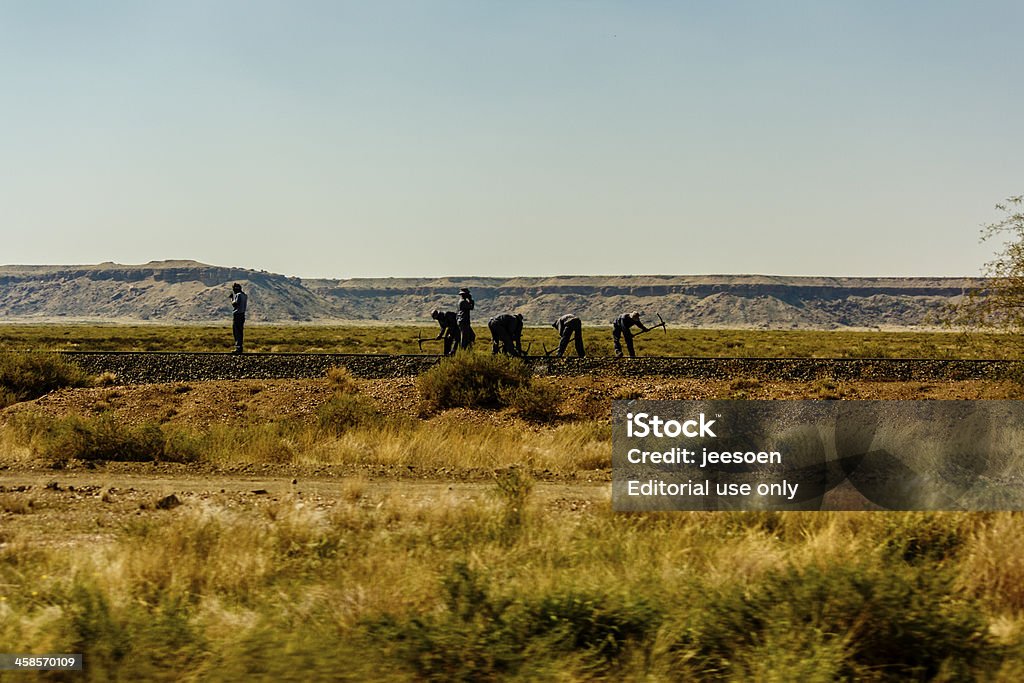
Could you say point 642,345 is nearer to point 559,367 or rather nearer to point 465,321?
point 559,367

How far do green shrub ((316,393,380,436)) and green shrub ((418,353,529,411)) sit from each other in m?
2.05

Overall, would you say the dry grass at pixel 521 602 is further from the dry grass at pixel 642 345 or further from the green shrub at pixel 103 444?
the dry grass at pixel 642 345

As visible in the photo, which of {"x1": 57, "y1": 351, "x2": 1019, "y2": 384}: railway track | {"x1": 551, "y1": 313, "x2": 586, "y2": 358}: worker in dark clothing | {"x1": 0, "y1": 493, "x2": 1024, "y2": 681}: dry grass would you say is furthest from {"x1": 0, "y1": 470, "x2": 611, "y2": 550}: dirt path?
{"x1": 551, "y1": 313, "x2": 586, "y2": 358}: worker in dark clothing

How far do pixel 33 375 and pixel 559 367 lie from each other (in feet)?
45.1

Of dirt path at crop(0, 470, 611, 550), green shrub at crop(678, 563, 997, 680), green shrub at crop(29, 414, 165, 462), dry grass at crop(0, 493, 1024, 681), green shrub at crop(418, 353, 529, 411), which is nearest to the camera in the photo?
dry grass at crop(0, 493, 1024, 681)

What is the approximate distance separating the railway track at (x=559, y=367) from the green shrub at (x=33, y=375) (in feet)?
5.94

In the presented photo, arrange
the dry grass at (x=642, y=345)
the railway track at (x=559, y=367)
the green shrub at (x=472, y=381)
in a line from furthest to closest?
the dry grass at (x=642, y=345)
the railway track at (x=559, y=367)
the green shrub at (x=472, y=381)

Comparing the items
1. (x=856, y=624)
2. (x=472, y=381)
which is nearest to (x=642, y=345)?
(x=472, y=381)

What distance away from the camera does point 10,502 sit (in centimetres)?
1172

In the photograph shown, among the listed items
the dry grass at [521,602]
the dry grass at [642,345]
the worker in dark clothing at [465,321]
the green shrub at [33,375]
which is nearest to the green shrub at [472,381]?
the worker in dark clothing at [465,321]

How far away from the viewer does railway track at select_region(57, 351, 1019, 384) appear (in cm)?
2702

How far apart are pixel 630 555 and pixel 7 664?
15.5 feet

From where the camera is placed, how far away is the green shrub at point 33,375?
25312 mm

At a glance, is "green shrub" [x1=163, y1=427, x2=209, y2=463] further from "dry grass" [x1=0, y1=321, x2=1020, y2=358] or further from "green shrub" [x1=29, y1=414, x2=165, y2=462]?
"dry grass" [x1=0, y1=321, x2=1020, y2=358]
